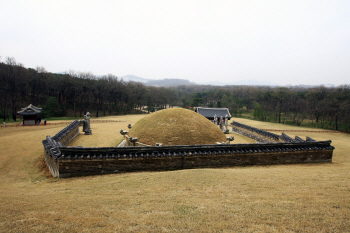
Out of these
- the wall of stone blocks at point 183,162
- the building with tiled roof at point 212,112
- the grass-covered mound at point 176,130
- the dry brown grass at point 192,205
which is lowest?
the wall of stone blocks at point 183,162

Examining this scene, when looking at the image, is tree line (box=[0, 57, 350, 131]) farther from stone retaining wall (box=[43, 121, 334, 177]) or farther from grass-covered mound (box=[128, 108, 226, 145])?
grass-covered mound (box=[128, 108, 226, 145])

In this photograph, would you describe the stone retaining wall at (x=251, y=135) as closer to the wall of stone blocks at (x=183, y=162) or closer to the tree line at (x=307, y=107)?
the wall of stone blocks at (x=183, y=162)

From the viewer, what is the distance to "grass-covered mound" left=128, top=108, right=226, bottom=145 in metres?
17.1

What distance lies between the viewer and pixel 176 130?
17750 millimetres

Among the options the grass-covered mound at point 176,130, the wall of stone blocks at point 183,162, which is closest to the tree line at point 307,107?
the wall of stone blocks at point 183,162

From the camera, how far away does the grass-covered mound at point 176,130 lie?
17094 mm

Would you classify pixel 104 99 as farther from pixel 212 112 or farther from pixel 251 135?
pixel 251 135

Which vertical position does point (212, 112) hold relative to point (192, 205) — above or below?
above

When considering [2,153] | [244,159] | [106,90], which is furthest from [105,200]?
[106,90]

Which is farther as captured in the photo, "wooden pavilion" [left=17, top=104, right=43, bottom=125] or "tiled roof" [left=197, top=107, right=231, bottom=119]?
"tiled roof" [left=197, top=107, right=231, bottom=119]

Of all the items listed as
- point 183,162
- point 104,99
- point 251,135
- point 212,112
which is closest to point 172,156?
point 183,162

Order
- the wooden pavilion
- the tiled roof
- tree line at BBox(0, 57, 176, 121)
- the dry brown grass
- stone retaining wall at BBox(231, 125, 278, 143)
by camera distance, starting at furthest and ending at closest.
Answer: tree line at BBox(0, 57, 176, 121)
the tiled roof
the wooden pavilion
stone retaining wall at BBox(231, 125, 278, 143)
the dry brown grass

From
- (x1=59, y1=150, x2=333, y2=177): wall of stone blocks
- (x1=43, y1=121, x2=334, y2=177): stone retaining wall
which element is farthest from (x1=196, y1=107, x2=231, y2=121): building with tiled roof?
(x1=59, y1=150, x2=333, y2=177): wall of stone blocks

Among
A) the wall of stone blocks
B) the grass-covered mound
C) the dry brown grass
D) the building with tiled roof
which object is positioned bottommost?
the wall of stone blocks
